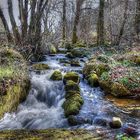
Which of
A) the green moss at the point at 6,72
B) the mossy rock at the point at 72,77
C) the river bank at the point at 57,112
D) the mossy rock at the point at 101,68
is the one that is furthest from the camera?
the mossy rock at the point at 101,68

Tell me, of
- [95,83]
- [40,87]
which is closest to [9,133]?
[40,87]

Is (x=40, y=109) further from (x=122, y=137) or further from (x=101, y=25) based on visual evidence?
(x=101, y=25)

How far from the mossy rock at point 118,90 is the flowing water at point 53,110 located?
501 millimetres

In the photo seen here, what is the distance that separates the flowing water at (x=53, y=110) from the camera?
30.5 feet

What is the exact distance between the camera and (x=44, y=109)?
1106cm

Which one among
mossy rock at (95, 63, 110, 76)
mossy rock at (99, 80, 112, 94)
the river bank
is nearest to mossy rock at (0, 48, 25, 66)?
the river bank

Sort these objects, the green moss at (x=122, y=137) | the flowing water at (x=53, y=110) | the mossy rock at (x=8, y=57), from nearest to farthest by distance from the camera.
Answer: the green moss at (x=122, y=137) → the flowing water at (x=53, y=110) → the mossy rock at (x=8, y=57)

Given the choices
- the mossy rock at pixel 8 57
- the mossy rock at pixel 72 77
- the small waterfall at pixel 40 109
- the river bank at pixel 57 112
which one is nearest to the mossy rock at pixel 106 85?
the river bank at pixel 57 112

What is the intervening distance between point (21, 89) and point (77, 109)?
2480 mm

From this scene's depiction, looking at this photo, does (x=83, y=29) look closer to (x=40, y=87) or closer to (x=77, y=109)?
(x=40, y=87)

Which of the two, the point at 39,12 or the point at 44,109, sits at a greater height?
the point at 39,12

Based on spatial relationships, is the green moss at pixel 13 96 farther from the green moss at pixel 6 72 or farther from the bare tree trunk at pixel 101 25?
the bare tree trunk at pixel 101 25

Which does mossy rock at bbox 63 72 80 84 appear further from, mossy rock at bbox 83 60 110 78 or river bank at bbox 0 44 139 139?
mossy rock at bbox 83 60 110 78

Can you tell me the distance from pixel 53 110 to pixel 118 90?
114 inches
